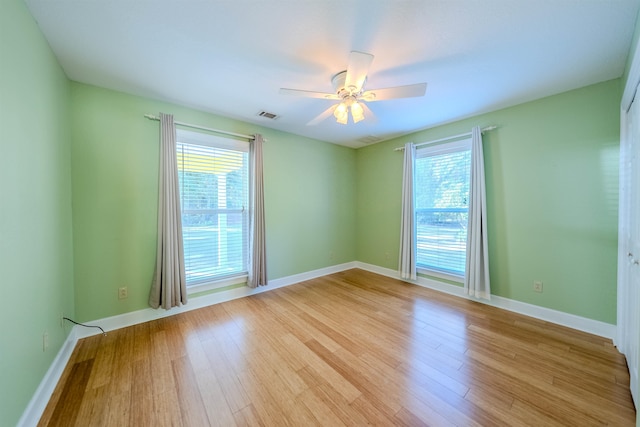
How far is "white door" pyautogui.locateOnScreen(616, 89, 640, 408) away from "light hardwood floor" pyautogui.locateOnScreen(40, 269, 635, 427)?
0.23 metres

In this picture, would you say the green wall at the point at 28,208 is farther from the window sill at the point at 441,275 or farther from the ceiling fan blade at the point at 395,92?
the window sill at the point at 441,275

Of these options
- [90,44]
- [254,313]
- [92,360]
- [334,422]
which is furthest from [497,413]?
[90,44]

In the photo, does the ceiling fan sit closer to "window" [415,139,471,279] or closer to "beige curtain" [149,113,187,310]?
"beige curtain" [149,113,187,310]

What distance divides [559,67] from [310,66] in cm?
215

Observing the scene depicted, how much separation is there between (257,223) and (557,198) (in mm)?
3515

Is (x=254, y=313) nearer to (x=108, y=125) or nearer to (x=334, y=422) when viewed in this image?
(x=334, y=422)

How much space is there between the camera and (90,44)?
166cm

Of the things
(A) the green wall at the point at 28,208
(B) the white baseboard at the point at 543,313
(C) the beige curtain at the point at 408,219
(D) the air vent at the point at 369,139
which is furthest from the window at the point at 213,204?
(B) the white baseboard at the point at 543,313

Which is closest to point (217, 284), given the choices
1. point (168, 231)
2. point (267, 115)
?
point (168, 231)

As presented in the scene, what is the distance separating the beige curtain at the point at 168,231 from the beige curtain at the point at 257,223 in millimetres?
865

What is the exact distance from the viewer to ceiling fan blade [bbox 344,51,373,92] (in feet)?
4.82

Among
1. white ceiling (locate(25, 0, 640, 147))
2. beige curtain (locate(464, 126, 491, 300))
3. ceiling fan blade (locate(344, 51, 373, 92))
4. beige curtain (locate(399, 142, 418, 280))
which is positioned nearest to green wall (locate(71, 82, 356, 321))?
white ceiling (locate(25, 0, 640, 147))

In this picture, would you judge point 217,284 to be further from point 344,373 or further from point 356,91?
point 356,91

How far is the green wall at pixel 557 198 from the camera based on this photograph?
2141 millimetres
